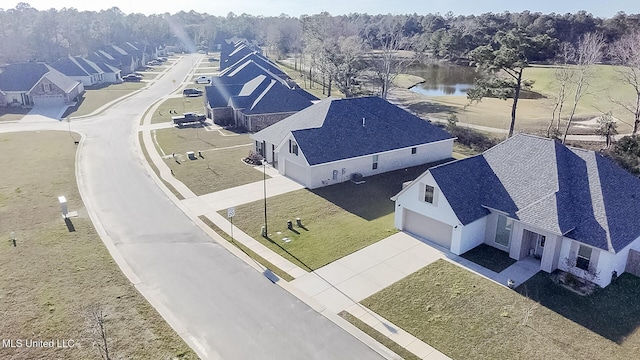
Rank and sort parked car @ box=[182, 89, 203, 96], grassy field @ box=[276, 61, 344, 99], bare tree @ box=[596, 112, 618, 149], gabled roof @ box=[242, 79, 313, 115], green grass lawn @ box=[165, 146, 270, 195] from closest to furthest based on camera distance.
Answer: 1. green grass lawn @ box=[165, 146, 270, 195]
2. bare tree @ box=[596, 112, 618, 149]
3. gabled roof @ box=[242, 79, 313, 115]
4. parked car @ box=[182, 89, 203, 96]
5. grassy field @ box=[276, 61, 344, 99]

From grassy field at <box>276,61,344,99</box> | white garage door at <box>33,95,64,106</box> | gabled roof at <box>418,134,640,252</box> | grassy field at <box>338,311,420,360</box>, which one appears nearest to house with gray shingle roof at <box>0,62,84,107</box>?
white garage door at <box>33,95,64,106</box>

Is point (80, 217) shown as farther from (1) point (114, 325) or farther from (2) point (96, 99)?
(2) point (96, 99)

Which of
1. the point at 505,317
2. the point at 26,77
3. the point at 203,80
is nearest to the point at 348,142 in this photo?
the point at 505,317

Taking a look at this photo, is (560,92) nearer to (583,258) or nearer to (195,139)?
(583,258)

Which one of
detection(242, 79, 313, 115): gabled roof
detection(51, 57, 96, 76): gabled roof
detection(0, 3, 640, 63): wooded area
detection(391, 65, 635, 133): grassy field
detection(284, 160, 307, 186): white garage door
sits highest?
detection(0, 3, 640, 63): wooded area

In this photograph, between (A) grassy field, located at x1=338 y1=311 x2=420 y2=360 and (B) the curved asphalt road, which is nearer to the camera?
(A) grassy field, located at x1=338 y1=311 x2=420 y2=360

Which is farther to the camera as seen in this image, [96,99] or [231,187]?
[96,99]

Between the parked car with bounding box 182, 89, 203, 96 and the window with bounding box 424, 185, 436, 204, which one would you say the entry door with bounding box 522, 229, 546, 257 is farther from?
the parked car with bounding box 182, 89, 203, 96

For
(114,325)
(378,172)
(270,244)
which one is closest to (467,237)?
(270,244)
